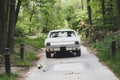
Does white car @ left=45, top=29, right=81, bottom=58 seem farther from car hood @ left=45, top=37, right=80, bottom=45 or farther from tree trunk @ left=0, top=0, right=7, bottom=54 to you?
tree trunk @ left=0, top=0, right=7, bottom=54

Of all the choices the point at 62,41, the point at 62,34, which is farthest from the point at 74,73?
the point at 62,34

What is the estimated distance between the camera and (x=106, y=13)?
35.6 meters

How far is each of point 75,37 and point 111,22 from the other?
40.5ft

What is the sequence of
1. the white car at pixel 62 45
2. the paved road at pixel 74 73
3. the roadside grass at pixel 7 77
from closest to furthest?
1. the roadside grass at pixel 7 77
2. the paved road at pixel 74 73
3. the white car at pixel 62 45

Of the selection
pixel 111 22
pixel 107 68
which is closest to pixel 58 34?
pixel 107 68

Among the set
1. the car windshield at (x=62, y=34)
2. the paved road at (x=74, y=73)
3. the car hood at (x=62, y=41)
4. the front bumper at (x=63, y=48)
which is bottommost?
the paved road at (x=74, y=73)

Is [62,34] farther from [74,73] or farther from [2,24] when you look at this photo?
[74,73]

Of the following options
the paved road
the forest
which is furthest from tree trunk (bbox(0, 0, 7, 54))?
the paved road

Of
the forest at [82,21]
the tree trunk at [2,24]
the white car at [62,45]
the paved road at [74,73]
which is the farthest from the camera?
the white car at [62,45]

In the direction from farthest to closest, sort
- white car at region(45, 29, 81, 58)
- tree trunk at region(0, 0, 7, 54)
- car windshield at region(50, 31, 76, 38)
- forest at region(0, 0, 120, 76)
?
1. car windshield at region(50, 31, 76, 38)
2. white car at region(45, 29, 81, 58)
3. forest at region(0, 0, 120, 76)
4. tree trunk at region(0, 0, 7, 54)

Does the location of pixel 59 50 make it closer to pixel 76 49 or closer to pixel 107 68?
pixel 76 49

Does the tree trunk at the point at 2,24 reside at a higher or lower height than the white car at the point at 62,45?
higher

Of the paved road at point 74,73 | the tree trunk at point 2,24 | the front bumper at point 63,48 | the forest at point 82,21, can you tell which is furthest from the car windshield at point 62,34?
the paved road at point 74,73

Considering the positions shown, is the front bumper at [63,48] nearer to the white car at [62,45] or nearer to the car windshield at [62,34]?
the white car at [62,45]
